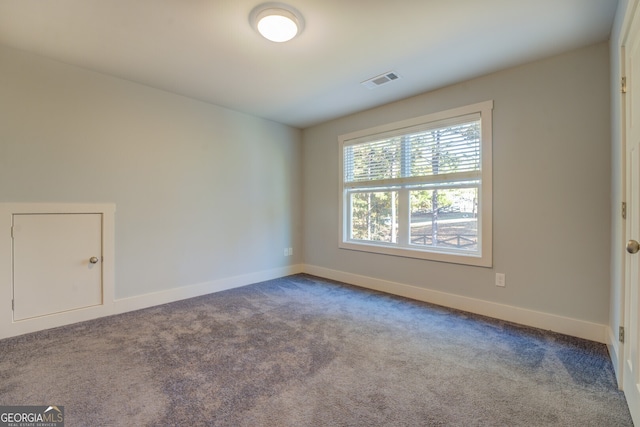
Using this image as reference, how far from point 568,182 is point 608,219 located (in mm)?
396

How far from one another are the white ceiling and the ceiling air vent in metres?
0.08


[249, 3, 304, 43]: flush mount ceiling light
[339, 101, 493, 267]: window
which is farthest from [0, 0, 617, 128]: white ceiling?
[339, 101, 493, 267]: window

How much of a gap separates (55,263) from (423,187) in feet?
12.6

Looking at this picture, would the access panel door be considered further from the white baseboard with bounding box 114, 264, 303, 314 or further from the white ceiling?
the white ceiling

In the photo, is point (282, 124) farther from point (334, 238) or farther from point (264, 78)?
point (334, 238)

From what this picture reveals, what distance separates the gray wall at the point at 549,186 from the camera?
7.64 feet

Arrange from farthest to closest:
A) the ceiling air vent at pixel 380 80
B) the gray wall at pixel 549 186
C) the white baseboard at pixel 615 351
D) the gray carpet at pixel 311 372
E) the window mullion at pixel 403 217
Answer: the window mullion at pixel 403 217 < the ceiling air vent at pixel 380 80 < the gray wall at pixel 549 186 < the white baseboard at pixel 615 351 < the gray carpet at pixel 311 372

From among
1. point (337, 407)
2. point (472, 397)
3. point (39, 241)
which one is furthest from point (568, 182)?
point (39, 241)

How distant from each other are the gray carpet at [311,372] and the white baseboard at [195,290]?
0.87ft

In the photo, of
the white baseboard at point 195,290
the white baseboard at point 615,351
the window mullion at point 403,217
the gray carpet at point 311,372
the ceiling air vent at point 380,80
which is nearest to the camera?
the gray carpet at point 311,372

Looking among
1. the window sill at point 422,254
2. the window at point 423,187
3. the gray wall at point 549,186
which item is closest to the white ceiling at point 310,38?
the gray wall at point 549,186

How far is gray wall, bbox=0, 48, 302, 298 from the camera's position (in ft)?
8.31

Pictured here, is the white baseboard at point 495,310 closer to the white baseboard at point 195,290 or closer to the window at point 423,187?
the window at point 423,187

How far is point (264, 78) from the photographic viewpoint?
2982mm
